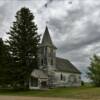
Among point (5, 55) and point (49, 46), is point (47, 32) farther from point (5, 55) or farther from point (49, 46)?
point (5, 55)

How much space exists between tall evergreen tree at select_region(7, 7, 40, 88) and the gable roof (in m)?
14.2

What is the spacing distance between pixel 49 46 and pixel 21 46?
12.1 m

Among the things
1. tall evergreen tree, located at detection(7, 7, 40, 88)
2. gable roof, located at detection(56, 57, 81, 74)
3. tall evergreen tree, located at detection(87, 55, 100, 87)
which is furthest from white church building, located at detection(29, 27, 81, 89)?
tall evergreen tree, located at detection(87, 55, 100, 87)

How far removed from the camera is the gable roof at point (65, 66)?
6991 centimetres

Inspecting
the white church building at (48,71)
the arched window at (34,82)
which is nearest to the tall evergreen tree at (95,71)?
the white church building at (48,71)

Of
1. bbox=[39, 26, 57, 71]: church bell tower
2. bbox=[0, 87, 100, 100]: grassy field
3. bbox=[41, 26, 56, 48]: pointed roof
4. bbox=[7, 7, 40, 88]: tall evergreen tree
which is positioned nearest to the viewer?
bbox=[0, 87, 100, 100]: grassy field

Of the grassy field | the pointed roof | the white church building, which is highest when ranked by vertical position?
the pointed roof

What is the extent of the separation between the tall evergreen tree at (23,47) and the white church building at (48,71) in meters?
4.75

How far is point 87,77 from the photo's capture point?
61.9 metres

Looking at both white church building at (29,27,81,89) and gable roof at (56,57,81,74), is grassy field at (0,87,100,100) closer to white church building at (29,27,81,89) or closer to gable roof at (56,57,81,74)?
white church building at (29,27,81,89)

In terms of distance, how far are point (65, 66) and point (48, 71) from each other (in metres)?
11.4

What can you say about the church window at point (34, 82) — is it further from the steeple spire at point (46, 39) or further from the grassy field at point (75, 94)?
the grassy field at point (75, 94)

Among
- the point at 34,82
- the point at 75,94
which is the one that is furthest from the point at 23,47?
the point at 75,94

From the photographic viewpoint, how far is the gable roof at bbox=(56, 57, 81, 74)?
69.9 meters
